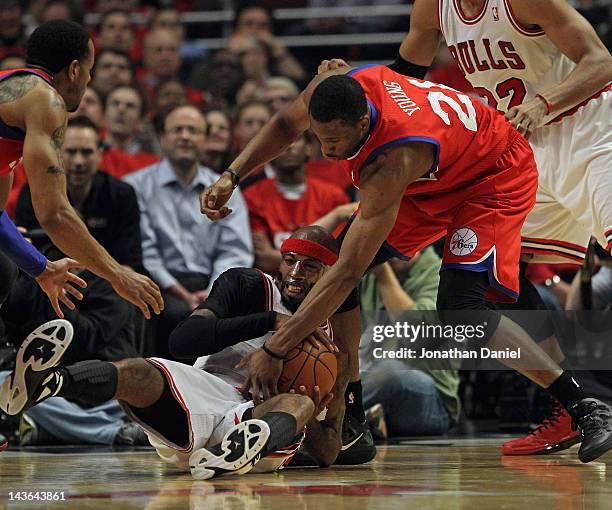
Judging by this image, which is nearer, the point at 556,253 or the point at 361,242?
the point at 361,242

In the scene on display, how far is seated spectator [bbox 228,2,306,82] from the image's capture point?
9391mm

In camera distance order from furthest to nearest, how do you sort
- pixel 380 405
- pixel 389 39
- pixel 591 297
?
pixel 389 39
pixel 591 297
pixel 380 405

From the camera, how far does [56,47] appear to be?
4020mm

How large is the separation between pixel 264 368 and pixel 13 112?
127 cm

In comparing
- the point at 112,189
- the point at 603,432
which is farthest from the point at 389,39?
the point at 603,432

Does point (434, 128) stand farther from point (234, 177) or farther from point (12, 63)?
point (12, 63)

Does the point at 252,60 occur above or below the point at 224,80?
above

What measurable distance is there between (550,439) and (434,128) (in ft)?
5.34

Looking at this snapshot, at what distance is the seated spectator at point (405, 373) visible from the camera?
5.83 meters

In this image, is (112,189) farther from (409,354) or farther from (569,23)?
(569,23)

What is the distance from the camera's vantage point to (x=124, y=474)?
396 centimetres

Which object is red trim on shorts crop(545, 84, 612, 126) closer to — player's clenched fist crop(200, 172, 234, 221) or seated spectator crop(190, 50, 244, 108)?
player's clenched fist crop(200, 172, 234, 221)

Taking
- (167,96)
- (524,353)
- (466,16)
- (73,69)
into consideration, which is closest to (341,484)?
(524,353)

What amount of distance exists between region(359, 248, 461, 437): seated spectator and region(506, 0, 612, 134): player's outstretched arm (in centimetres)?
182
